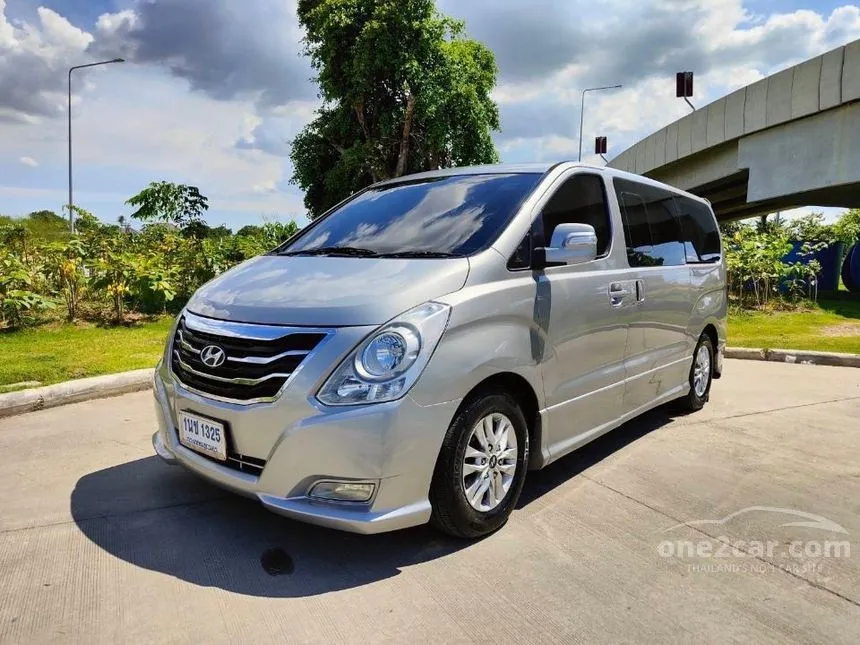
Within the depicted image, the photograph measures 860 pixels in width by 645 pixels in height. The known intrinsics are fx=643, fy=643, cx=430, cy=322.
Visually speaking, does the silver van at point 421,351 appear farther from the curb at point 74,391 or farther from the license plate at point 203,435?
the curb at point 74,391

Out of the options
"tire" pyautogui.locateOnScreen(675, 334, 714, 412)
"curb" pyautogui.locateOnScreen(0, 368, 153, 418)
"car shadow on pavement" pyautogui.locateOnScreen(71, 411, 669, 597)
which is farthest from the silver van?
"curb" pyautogui.locateOnScreen(0, 368, 153, 418)

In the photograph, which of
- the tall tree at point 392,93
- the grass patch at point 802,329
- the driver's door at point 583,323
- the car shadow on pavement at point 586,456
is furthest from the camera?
the tall tree at point 392,93

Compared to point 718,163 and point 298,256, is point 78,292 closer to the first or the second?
point 298,256

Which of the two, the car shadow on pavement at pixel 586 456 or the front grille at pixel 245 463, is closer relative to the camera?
the front grille at pixel 245 463

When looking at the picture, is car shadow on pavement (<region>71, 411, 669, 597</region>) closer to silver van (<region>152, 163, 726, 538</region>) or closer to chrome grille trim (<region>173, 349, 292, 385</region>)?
silver van (<region>152, 163, 726, 538</region>)

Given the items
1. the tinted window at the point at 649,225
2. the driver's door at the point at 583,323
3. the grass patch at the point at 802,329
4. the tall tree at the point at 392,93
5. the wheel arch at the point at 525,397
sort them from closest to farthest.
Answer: the wheel arch at the point at 525,397, the driver's door at the point at 583,323, the tinted window at the point at 649,225, the grass patch at the point at 802,329, the tall tree at the point at 392,93

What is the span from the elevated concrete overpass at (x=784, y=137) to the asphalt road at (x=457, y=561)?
13617 millimetres

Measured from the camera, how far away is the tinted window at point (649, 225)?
4.27 m

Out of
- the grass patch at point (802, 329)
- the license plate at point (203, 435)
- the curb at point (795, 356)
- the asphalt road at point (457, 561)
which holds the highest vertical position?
the license plate at point (203, 435)

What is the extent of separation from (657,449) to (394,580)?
2.57 m

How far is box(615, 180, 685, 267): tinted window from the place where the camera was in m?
4.27

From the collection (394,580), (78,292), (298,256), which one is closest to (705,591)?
(394,580)

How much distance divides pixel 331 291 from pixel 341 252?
72 cm

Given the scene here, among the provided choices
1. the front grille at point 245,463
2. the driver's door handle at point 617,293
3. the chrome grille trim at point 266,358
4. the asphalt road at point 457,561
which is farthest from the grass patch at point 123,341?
the driver's door handle at point 617,293
